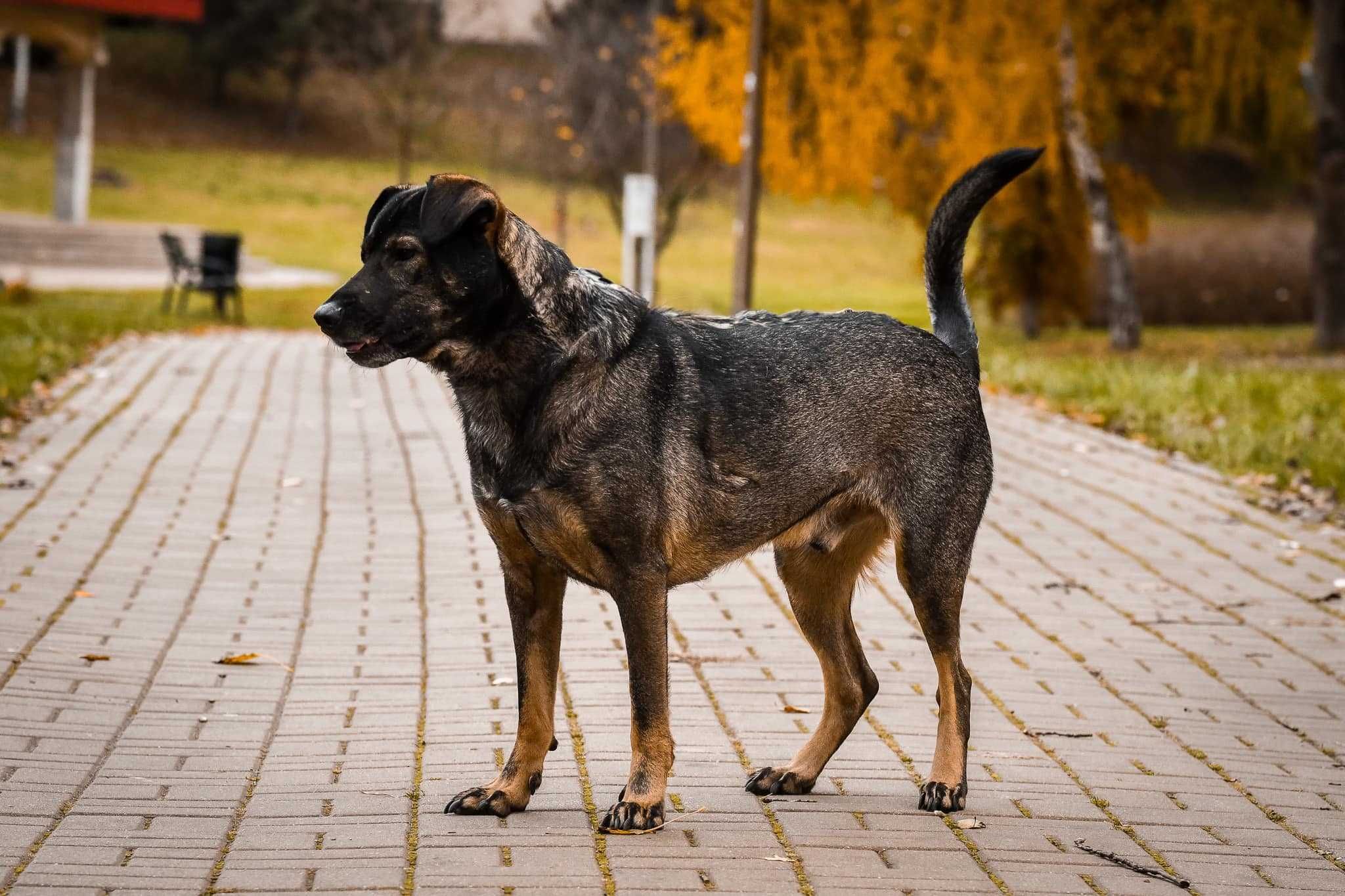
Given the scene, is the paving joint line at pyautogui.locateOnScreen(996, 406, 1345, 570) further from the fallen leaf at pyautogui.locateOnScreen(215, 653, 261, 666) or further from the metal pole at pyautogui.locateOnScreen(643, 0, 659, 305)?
the metal pole at pyautogui.locateOnScreen(643, 0, 659, 305)

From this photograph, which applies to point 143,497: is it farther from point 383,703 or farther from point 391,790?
point 391,790

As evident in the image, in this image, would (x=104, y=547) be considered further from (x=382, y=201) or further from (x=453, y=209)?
(x=453, y=209)

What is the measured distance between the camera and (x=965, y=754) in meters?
5.00

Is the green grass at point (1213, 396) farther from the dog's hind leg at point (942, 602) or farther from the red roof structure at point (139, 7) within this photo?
the red roof structure at point (139, 7)

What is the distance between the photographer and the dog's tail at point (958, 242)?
5289 mm

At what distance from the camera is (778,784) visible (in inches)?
201

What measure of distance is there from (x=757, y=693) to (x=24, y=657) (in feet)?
9.14

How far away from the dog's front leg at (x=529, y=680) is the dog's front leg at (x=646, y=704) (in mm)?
274

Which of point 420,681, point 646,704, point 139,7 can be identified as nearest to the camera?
point 646,704

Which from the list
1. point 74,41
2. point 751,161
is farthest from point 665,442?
point 74,41

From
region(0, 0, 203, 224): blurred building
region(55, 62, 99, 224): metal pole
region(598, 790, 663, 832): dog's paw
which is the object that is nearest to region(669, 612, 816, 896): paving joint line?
region(598, 790, 663, 832): dog's paw

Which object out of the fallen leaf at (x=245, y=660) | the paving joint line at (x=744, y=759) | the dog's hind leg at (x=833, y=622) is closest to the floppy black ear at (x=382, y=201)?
the dog's hind leg at (x=833, y=622)

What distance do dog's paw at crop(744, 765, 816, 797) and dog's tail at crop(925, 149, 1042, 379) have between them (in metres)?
1.36

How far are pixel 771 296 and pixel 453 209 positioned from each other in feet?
109
